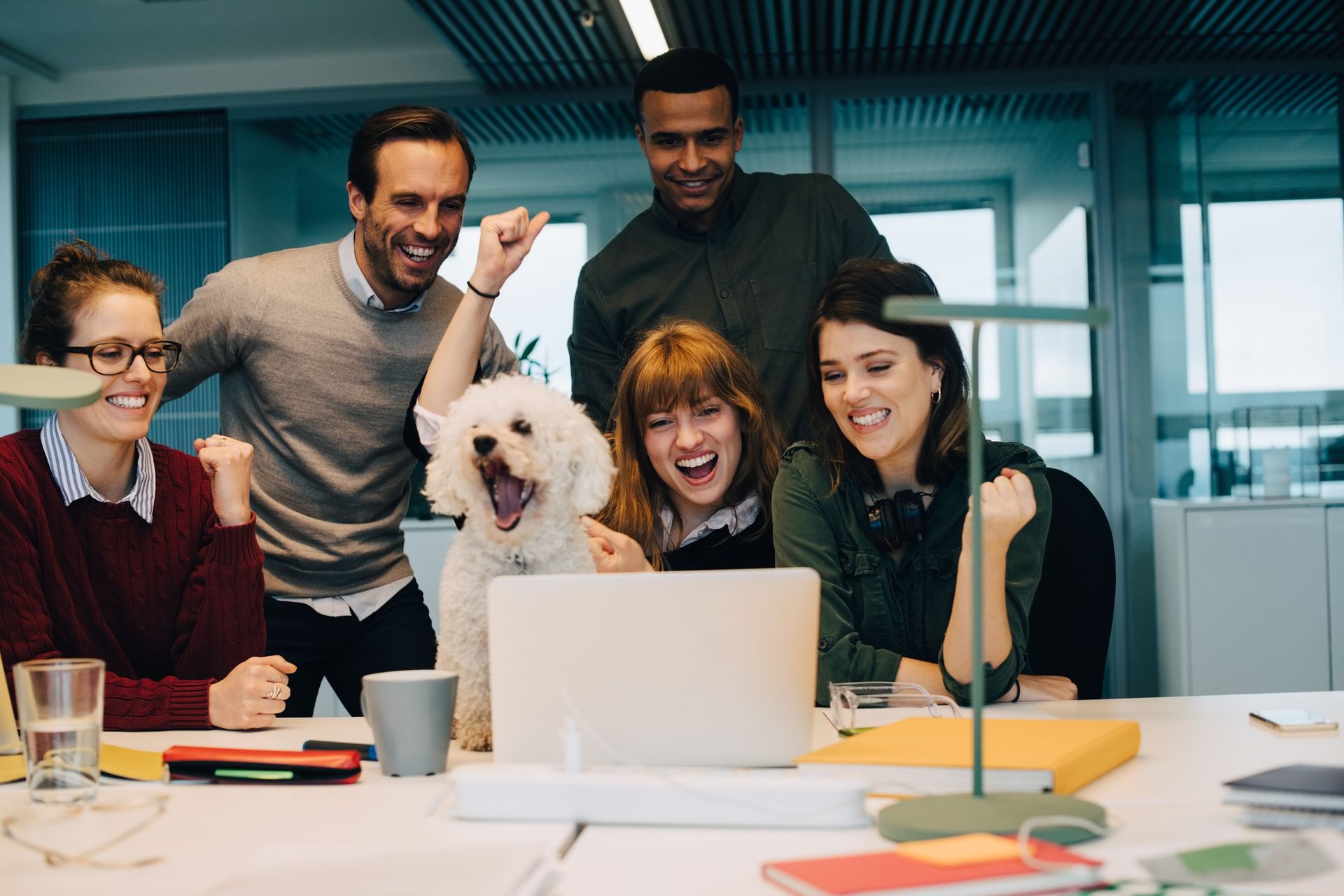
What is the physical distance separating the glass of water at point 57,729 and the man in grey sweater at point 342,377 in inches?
47.1

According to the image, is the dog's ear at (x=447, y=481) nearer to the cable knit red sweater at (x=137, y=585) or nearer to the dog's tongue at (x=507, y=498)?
the dog's tongue at (x=507, y=498)

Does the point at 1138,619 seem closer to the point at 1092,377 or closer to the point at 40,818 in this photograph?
the point at 1092,377

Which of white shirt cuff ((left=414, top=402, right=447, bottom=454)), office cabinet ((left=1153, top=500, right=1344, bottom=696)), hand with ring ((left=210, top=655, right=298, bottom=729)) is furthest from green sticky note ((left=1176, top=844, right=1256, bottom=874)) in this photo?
office cabinet ((left=1153, top=500, right=1344, bottom=696))

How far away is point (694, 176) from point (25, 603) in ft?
5.54

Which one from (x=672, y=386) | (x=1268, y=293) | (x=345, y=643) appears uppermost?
(x=1268, y=293)

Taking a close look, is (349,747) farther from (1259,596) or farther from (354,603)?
(1259,596)

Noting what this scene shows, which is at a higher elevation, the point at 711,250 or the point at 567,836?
the point at 711,250

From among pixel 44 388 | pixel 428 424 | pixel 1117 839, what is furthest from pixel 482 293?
pixel 1117 839

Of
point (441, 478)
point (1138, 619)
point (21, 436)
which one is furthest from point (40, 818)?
point (1138, 619)

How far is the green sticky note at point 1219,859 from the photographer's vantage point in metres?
0.93

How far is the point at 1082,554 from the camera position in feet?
6.95

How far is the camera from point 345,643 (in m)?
2.48

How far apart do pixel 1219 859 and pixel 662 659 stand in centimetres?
53

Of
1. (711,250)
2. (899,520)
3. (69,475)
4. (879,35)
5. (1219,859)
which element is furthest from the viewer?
(879,35)
